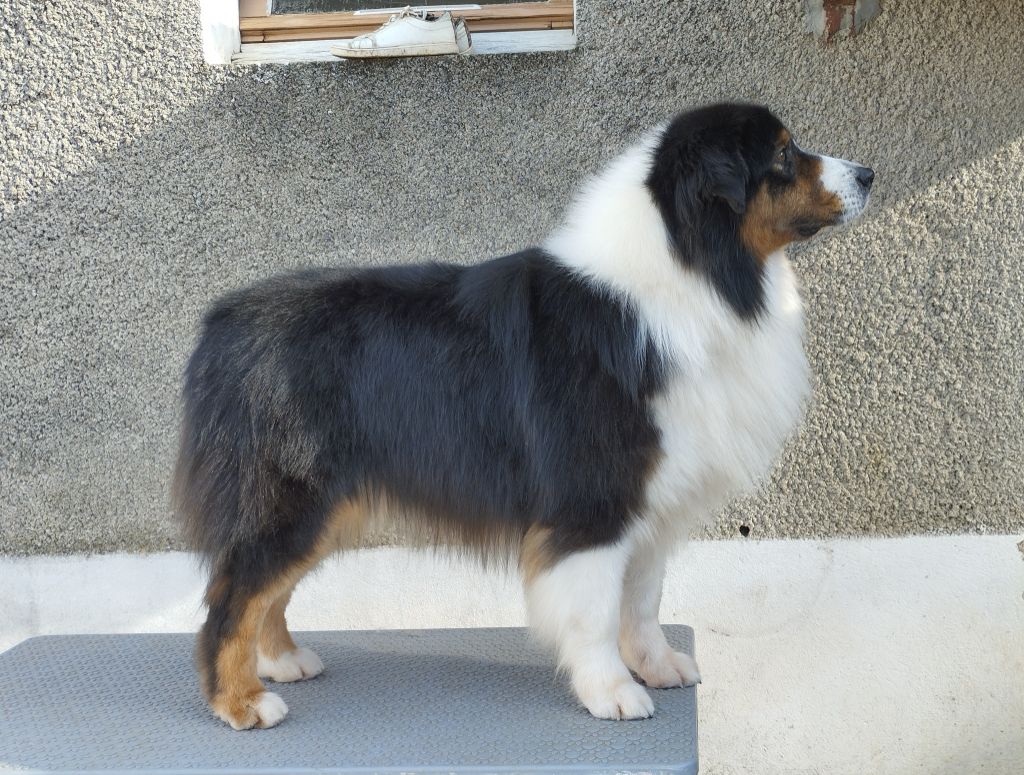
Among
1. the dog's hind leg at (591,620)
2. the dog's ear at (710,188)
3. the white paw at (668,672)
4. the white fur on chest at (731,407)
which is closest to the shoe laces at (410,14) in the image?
the dog's ear at (710,188)

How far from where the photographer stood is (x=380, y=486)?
2727 millimetres

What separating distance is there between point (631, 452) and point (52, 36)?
269cm

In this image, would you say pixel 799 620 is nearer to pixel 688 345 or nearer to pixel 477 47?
pixel 688 345

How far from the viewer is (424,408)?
2658 millimetres

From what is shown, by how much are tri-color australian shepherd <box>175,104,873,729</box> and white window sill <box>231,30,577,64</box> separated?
1080mm

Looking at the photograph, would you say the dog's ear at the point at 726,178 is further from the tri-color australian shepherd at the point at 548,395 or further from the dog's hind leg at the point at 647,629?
the dog's hind leg at the point at 647,629

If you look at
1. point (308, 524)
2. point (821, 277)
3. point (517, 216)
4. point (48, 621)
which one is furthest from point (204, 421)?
point (821, 277)

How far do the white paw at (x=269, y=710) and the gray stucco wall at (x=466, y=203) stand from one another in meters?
1.37

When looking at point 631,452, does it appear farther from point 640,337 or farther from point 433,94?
point 433,94

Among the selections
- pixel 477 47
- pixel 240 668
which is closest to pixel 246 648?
pixel 240 668

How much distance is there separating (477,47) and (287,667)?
2185 millimetres

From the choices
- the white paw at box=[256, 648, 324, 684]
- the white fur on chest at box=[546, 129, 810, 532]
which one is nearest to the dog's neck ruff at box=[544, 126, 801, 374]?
the white fur on chest at box=[546, 129, 810, 532]

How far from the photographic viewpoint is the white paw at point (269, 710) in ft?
8.46

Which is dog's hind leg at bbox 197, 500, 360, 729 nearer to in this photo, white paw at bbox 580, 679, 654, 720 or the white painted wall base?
white paw at bbox 580, 679, 654, 720
